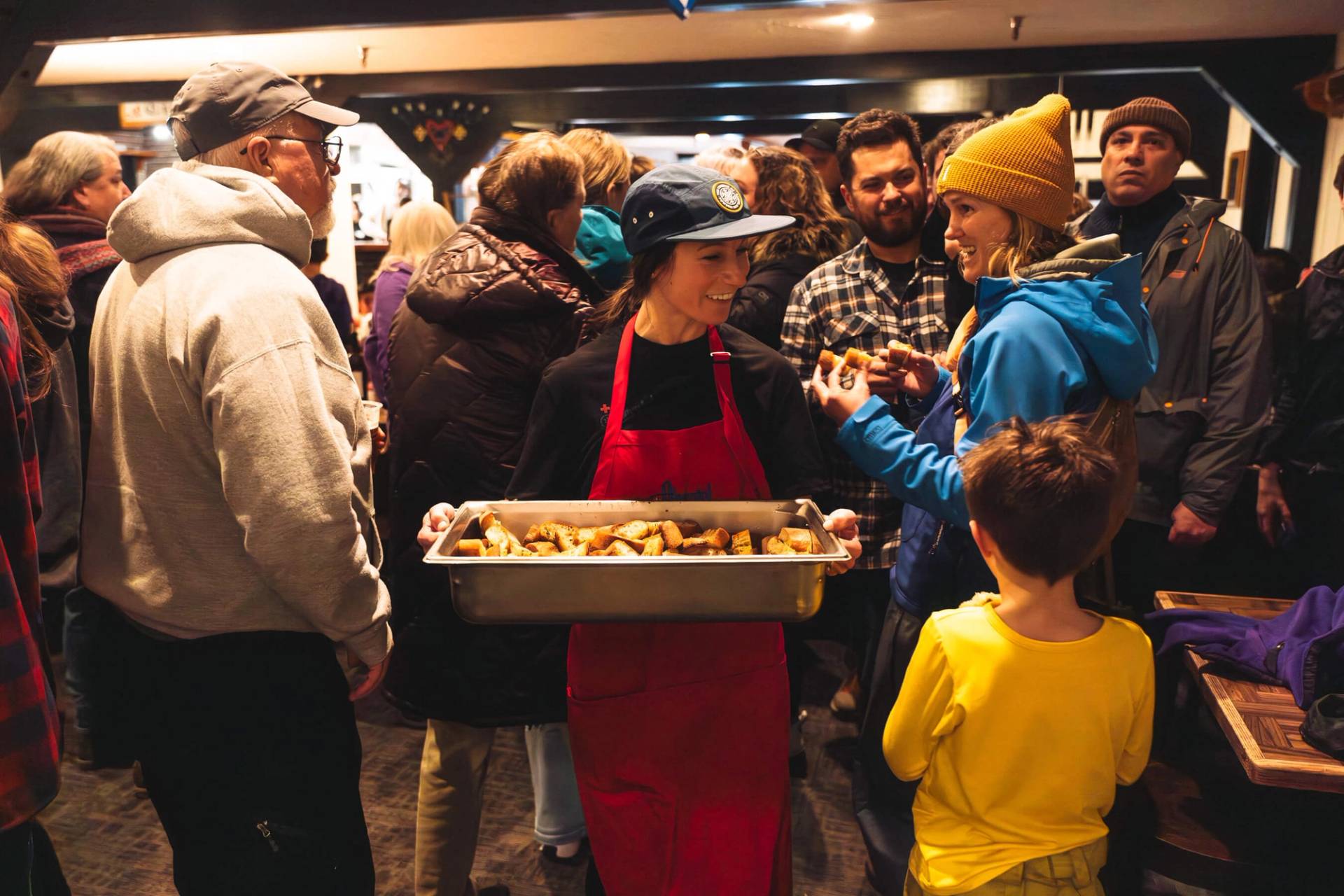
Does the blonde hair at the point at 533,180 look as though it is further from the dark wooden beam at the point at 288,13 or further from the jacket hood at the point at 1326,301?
the jacket hood at the point at 1326,301

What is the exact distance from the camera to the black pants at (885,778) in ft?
6.70

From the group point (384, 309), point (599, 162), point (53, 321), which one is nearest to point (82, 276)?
point (53, 321)

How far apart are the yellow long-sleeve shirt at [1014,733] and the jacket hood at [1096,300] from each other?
45 centimetres

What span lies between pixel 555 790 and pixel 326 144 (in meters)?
1.73

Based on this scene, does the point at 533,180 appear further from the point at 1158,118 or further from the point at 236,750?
the point at 1158,118

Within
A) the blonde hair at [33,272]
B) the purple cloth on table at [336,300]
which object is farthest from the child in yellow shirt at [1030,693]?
the purple cloth on table at [336,300]

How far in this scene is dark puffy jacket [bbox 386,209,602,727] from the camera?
2168 millimetres

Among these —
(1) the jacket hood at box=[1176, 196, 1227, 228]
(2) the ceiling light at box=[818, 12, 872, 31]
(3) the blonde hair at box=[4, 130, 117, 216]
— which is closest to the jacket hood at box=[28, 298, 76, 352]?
(3) the blonde hair at box=[4, 130, 117, 216]

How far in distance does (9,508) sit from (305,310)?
20.2 inches

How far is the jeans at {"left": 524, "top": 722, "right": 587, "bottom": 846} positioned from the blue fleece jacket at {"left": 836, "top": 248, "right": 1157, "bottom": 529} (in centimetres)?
122

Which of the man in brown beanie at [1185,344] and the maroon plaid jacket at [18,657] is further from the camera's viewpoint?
the man in brown beanie at [1185,344]

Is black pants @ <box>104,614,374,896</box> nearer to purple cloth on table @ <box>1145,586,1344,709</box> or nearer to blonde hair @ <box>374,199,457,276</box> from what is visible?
purple cloth on table @ <box>1145,586,1344,709</box>

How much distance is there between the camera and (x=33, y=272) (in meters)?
1.97

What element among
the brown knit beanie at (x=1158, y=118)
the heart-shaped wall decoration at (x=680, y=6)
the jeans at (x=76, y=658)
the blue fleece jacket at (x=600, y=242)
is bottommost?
the jeans at (x=76, y=658)
